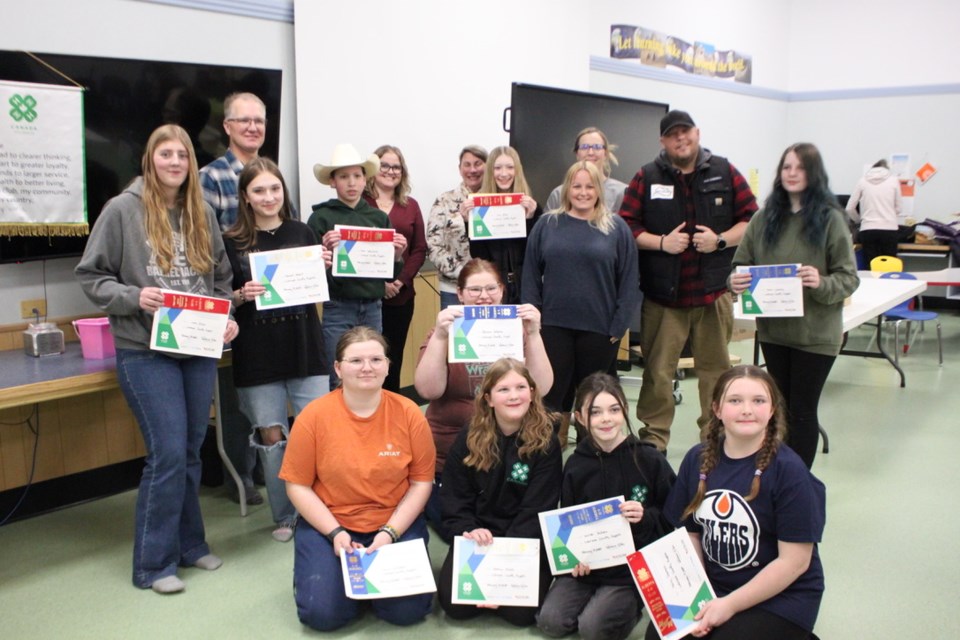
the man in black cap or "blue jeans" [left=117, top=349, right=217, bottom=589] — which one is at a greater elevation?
the man in black cap

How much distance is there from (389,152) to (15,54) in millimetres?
1666

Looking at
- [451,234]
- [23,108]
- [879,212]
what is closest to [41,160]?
[23,108]

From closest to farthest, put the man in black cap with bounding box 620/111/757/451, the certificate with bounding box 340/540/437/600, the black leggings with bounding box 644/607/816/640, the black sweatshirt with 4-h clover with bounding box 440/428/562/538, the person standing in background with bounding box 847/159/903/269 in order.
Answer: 1. the black leggings with bounding box 644/607/816/640
2. the certificate with bounding box 340/540/437/600
3. the black sweatshirt with 4-h clover with bounding box 440/428/562/538
4. the man in black cap with bounding box 620/111/757/451
5. the person standing in background with bounding box 847/159/903/269

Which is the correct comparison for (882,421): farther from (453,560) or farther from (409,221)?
(453,560)

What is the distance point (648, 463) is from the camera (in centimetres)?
276

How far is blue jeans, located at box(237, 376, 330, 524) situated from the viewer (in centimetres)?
331

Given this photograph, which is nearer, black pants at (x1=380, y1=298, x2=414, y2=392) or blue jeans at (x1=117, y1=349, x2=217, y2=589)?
blue jeans at (x1=117, y1=349, x2=217, y2=589)

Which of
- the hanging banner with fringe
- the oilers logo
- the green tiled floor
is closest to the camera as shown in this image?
the oilers logo

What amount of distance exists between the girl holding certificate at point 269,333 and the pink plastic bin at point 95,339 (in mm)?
533

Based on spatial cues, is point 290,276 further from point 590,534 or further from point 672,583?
point 672,583

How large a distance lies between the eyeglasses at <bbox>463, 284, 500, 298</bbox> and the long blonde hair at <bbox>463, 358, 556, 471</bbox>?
18.6 inches

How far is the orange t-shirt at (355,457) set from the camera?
111 inches

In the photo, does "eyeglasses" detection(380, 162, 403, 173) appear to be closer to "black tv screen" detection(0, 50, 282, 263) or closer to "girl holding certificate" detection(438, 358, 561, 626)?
"black tv screen" detection(0, 50, 282, 263)

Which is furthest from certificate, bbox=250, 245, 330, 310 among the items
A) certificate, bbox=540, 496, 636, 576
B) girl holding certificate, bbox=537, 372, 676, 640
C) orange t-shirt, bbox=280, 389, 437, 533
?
certificate, bbox=540, 496, 636, 576
